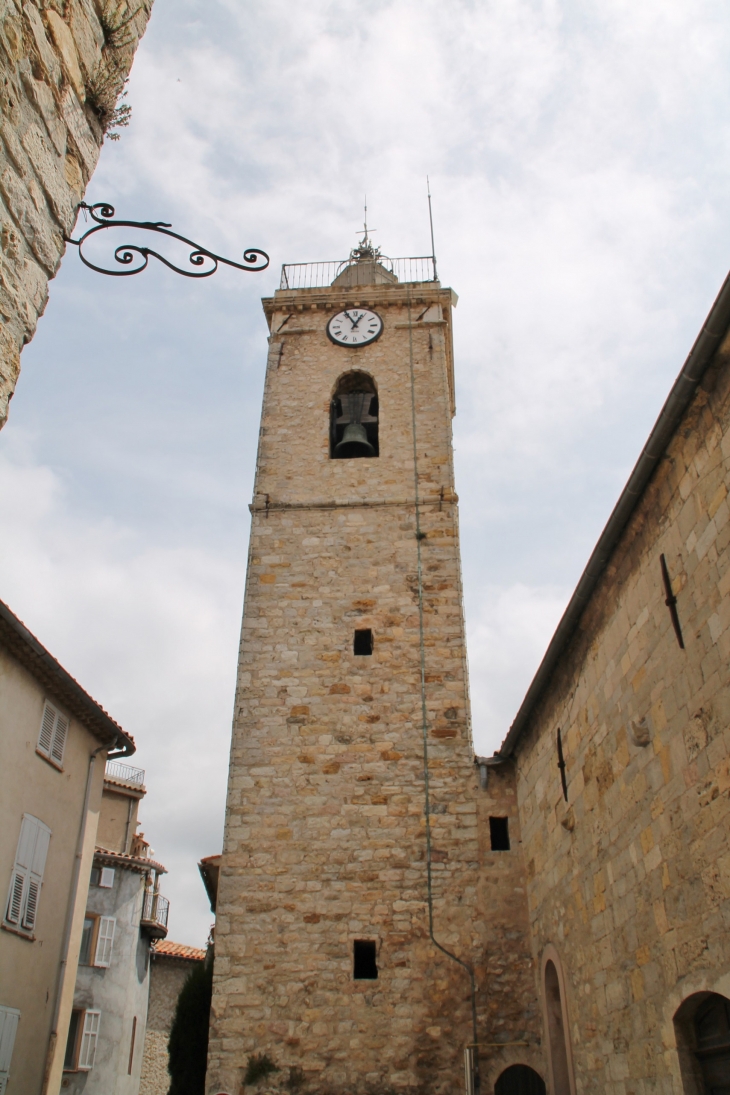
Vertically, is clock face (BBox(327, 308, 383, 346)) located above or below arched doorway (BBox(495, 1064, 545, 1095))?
above

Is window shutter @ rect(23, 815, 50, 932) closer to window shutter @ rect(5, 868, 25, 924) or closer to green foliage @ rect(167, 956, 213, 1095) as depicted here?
window shutter @ rect(5, 868, 25, 924)

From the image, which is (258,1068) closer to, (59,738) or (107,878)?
(59,738)

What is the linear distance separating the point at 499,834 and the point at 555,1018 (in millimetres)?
2077

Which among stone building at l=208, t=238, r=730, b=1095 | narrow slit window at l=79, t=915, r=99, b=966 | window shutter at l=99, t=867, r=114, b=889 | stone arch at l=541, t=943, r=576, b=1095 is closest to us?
stone building at l=208, t=238, r=730, b=1095

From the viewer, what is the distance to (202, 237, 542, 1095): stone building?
28.6 ft

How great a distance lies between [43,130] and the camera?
2.91m

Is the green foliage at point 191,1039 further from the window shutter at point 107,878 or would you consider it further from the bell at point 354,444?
the bell at point 354,444

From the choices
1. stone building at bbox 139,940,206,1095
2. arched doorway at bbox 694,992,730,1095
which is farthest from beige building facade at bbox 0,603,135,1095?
stone building at bbox 139,940,206,1095

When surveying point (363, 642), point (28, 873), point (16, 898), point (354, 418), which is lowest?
point (16, 898)

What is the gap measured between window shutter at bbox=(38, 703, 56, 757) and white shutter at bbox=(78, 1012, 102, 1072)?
719 cm

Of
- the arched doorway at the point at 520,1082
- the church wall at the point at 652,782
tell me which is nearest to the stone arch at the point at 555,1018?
the church wall at the point at 652,782

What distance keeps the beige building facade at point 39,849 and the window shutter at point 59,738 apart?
0.04 ft

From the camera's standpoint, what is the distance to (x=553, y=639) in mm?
7836

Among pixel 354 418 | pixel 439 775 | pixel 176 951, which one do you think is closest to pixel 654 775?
pixel 439 775
